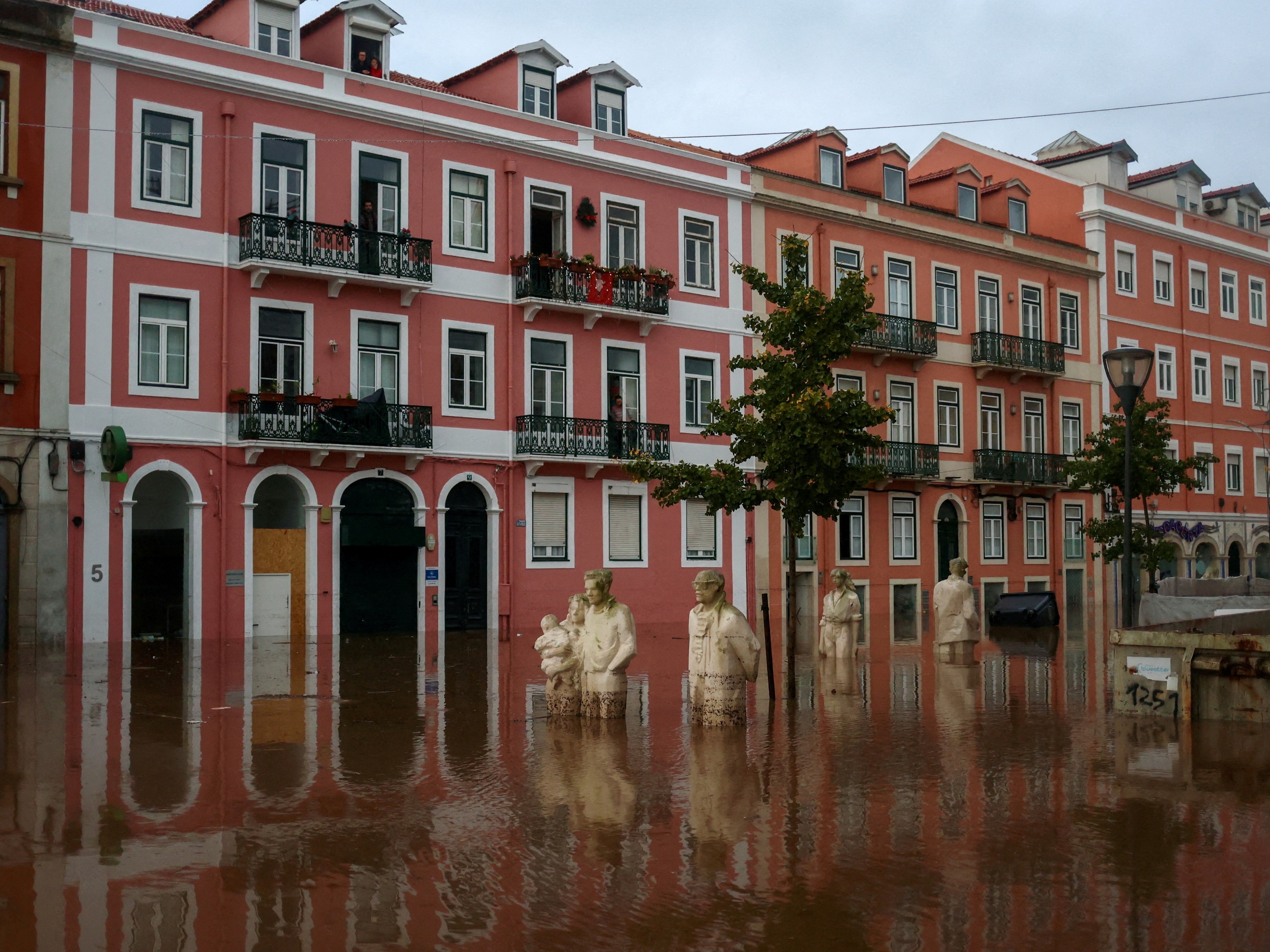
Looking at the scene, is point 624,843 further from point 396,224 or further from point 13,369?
point 396,224

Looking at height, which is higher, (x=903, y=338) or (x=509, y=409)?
(x=903, y=338)

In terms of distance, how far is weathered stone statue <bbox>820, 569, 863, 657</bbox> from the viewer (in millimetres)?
21359

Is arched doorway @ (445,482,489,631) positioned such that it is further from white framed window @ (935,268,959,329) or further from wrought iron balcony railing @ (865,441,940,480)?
white framed window @ (935,268,959,329)

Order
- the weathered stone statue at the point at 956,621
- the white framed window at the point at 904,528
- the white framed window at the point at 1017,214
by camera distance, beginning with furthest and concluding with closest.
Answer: the white framed window at the point at 1017,214 < the white framed window at the point at 904,528 < the weathered stone statue at the point at 956,621

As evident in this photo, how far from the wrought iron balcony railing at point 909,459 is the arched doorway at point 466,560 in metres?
11.3

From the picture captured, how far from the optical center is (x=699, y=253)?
3431 cm

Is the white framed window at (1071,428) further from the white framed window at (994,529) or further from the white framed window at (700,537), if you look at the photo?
the white framed window at (700,537)

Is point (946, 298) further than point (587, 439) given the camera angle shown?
Yes

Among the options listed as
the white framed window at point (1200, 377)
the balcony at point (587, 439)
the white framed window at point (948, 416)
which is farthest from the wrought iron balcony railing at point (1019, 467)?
the balcony at point (587, 439)

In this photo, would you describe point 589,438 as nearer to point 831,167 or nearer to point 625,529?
point 625,529

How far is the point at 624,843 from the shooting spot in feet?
26.7

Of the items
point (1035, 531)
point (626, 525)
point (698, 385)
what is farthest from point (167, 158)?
point (1035, 531)

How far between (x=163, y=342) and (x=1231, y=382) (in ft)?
129

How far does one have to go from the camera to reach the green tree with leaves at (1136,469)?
101 feet
